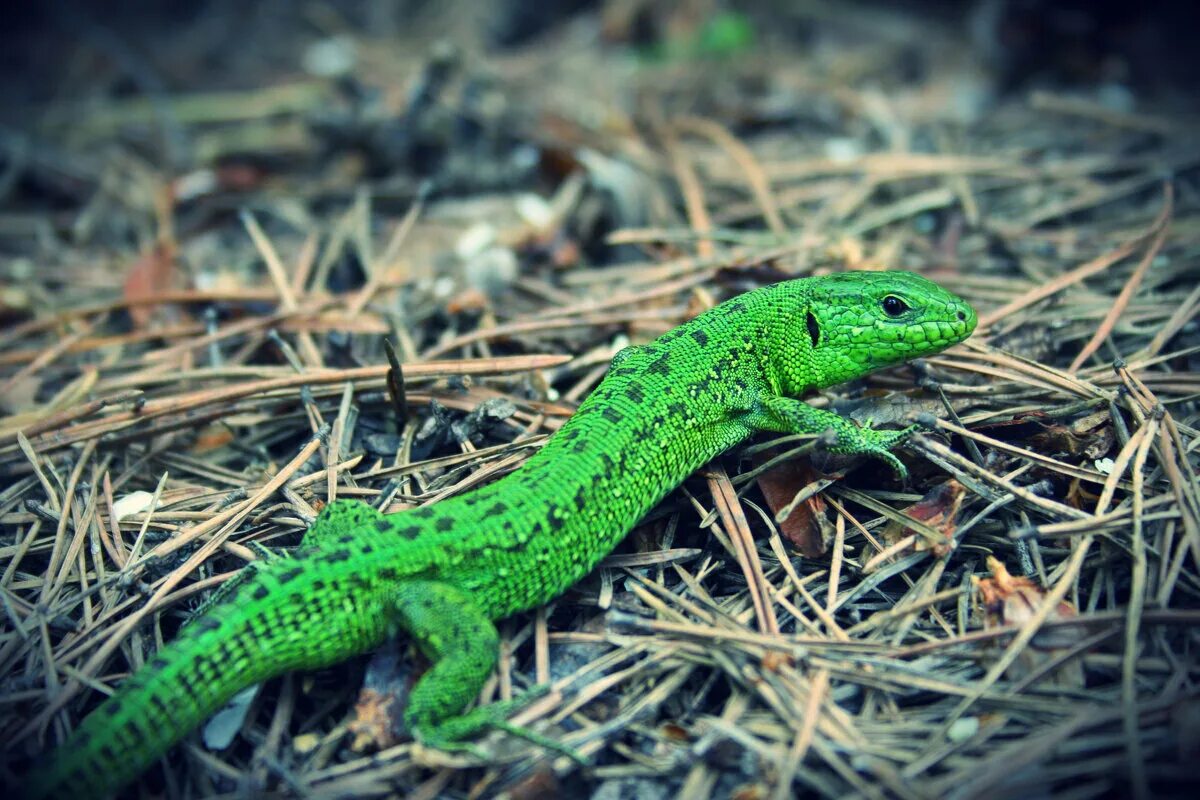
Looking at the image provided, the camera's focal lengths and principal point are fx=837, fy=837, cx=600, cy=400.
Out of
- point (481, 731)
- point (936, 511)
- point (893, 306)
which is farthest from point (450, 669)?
point (893, 306)

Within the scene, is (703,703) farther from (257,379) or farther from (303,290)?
(303,290)

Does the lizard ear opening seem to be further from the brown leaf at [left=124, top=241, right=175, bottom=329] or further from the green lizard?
the brown leaf at [left=124, top=241, right=175, bottom=329]

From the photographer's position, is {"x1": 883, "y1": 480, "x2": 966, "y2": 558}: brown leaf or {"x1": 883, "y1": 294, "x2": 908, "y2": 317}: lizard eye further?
{"x1": 883, "y1": 294, "x2": 908, "y2": 317}: lizard eye

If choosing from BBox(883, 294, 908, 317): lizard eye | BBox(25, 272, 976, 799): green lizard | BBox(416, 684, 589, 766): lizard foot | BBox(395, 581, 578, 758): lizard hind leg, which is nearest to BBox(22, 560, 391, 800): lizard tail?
BBox(25, 272, 976, 799): green lizard

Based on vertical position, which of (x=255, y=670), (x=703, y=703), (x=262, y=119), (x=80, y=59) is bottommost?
(x=703, y=703)

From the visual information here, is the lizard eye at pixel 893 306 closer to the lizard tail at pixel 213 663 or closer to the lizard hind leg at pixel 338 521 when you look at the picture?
the lizard hind leg at pixel 338 521

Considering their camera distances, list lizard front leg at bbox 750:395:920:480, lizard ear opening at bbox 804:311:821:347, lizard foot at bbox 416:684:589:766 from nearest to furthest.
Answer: lizard foot at bbox 416:684:589:766
lizard front leg at bbox 750:395:920:480
lizard ear opening at bbox 804:311:821:347

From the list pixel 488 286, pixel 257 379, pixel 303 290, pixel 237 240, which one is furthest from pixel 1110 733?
pixel 237 240

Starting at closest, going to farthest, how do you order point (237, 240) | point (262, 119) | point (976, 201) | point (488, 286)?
point (488, 286), point (976, 201), point (237, 240), point (262, 119)
